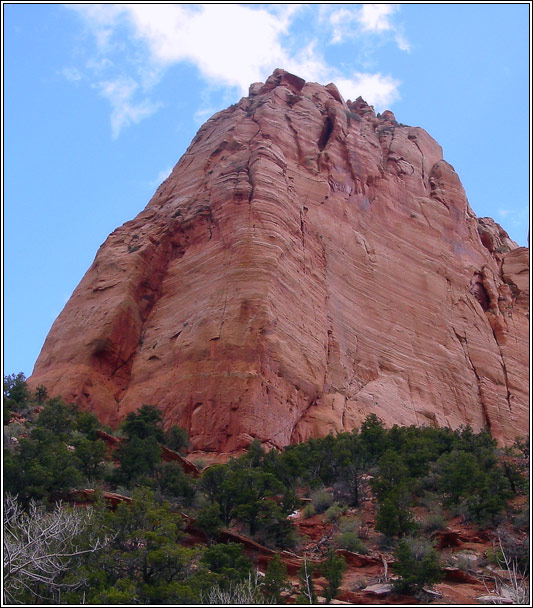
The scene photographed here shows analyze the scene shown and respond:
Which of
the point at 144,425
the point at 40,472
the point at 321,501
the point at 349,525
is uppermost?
the point at 144,425

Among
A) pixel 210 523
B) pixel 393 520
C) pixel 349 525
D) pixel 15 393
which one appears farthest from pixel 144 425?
pixel 393 520

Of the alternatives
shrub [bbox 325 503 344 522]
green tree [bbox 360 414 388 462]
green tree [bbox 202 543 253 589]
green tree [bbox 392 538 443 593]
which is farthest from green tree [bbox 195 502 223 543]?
green tree [bbox 360 414 388 462]

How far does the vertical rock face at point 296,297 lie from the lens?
3391 centimetres

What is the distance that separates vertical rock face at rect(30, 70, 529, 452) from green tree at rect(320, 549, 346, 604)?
15034mm

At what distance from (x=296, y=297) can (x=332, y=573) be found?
23177 millimetres

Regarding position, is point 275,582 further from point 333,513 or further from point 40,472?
point 40,472

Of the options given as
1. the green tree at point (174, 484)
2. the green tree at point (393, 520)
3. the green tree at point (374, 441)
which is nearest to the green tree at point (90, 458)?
the green tree at point (174, 484)

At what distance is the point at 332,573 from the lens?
14.7 m

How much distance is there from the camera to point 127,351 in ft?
124

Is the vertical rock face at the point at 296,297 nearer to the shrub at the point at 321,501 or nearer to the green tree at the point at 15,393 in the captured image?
the green tree at the point at 15,393

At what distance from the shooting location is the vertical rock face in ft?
111

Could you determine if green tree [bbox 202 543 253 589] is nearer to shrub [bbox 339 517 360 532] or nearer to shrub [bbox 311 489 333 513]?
shrub [bbox 339 517 360 532]

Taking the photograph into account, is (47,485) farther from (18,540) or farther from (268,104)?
(268,104)

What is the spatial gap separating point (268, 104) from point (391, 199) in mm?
9893
